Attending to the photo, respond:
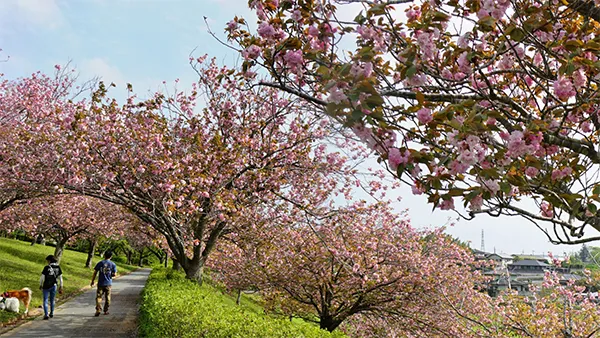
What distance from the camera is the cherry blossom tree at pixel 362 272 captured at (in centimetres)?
1107

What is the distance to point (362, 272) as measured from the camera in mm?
10531

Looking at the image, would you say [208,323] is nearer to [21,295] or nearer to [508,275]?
[21,295]

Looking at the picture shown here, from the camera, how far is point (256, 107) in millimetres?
10336

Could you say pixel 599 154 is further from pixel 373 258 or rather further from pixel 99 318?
pixel 99 318

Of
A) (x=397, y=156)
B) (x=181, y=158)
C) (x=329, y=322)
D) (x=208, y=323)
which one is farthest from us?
(x=329, y=322)

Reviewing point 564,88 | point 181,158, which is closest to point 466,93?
point 564,88

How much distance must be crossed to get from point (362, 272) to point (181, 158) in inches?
207

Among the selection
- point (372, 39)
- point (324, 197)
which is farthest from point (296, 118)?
point (372, 39)

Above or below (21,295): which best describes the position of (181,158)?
above

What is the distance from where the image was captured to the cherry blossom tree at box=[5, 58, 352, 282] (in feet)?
29.1

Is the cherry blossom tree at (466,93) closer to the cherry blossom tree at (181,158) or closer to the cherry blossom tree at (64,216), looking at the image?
the cherry blossom tree at (181,158)

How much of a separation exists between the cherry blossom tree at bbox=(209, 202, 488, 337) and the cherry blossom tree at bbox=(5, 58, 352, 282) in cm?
141

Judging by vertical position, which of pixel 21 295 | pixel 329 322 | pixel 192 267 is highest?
pixel 192 267

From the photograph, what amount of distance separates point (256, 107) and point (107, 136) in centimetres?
345
